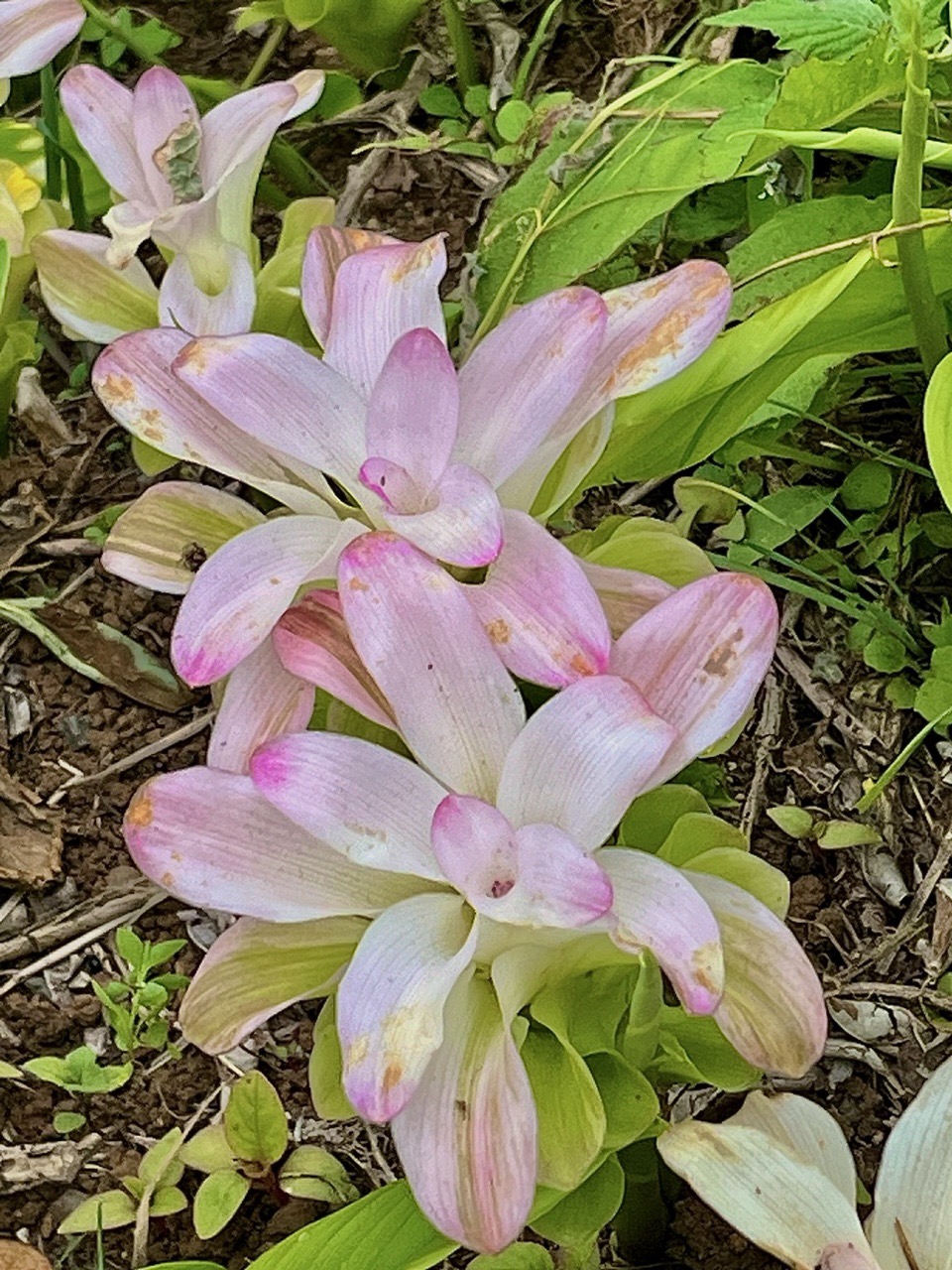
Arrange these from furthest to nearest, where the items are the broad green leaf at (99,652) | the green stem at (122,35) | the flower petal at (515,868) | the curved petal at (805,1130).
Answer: the green stem at (122,35) < the broad green leaf at (99,652) < the curved petal at (805,1130) < the flower petal at (515,868)

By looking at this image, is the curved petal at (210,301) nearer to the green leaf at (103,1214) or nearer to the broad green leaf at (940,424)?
the broad green leaf at (940,424)

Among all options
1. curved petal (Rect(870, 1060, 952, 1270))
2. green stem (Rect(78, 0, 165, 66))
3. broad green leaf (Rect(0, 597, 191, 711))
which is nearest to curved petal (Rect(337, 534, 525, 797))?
curved petal (Rect(870, 1060, 952, 1270))

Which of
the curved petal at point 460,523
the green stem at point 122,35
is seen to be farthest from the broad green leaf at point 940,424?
the green stem at point 122,35

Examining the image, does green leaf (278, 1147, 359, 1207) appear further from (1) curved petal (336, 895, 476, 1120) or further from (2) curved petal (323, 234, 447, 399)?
(2) curved petal (323, 234, 447, 399)

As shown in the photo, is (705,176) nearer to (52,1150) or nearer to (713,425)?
(713,425)

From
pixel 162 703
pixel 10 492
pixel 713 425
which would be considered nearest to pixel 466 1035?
pixel 713 425

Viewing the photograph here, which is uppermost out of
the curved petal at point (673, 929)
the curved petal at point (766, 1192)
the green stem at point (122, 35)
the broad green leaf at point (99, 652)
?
the green stem at point (122, 35)
